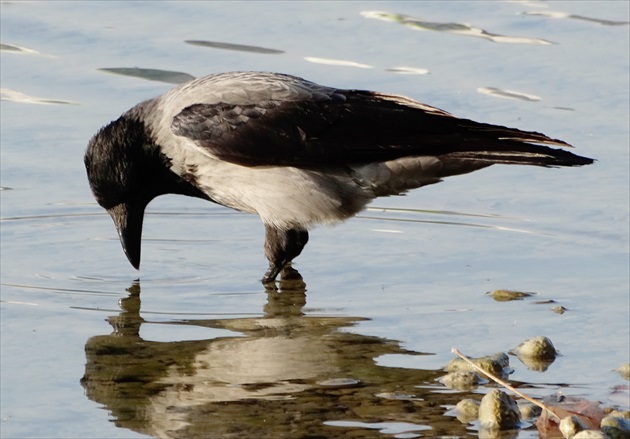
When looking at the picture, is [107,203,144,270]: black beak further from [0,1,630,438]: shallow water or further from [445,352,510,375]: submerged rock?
[445,352,510,375]: submerged rock

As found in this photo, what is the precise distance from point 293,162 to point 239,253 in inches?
34.8

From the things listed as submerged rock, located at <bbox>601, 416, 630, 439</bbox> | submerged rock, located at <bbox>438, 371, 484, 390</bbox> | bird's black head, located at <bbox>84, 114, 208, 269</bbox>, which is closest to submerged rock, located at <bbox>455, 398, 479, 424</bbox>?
submerged rock, located at <bbox>438, 371, 484, 390</bbox>

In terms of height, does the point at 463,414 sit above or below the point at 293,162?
below

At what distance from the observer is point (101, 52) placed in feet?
38.7

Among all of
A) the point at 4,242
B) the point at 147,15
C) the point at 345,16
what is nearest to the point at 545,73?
the point at 345,16

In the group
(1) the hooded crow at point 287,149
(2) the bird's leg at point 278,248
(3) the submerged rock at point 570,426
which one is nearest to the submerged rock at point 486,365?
(3) the submerged rock at point 570,426

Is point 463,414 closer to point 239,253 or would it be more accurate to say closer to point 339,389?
point 339,389

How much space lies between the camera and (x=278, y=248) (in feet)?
27.8

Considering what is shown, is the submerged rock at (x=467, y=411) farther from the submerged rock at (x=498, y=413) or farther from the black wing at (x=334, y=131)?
the black wing at (x=334, y=131)

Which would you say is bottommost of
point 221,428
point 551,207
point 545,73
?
point 221,428

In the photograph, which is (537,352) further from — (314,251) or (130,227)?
(130,227)

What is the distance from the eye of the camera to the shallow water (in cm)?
650

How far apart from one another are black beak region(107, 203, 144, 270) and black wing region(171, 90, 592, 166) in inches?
24.6

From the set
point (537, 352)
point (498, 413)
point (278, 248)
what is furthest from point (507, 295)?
point (498, 413)
